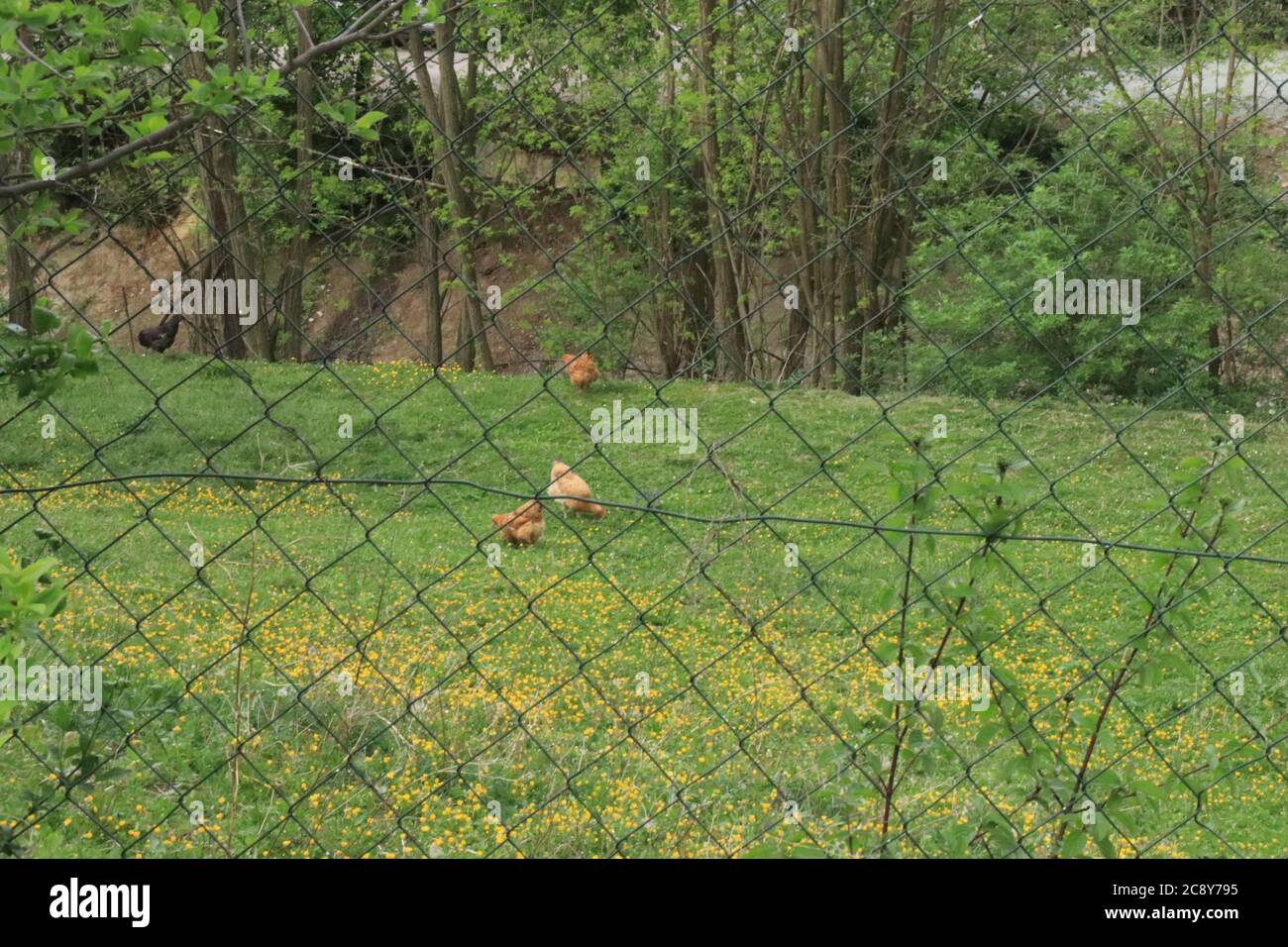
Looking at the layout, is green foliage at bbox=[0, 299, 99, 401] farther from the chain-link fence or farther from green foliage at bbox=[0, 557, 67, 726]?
green foliage at bbox=[0, 557, 67, 726]

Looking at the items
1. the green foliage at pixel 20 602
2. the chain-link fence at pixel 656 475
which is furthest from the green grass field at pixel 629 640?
the green foliage at pixel 20 602

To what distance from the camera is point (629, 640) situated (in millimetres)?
5480

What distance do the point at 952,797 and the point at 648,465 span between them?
192 inches

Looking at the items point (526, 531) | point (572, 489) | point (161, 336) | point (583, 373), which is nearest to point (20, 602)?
point (526, 531)

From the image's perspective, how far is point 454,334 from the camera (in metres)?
15.6

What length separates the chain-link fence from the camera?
1852mm

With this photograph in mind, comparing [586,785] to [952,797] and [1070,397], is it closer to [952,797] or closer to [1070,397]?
[952,797]

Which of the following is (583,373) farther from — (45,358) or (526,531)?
(45,358)

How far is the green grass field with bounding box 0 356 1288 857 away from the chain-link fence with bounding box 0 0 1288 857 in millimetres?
31

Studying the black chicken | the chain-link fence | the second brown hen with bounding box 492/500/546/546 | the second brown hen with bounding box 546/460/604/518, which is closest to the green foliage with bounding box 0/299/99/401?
the chain-link fence

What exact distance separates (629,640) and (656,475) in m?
2.84

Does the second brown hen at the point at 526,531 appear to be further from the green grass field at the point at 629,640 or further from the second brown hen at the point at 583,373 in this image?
the second brown hen at the point at 583,373
